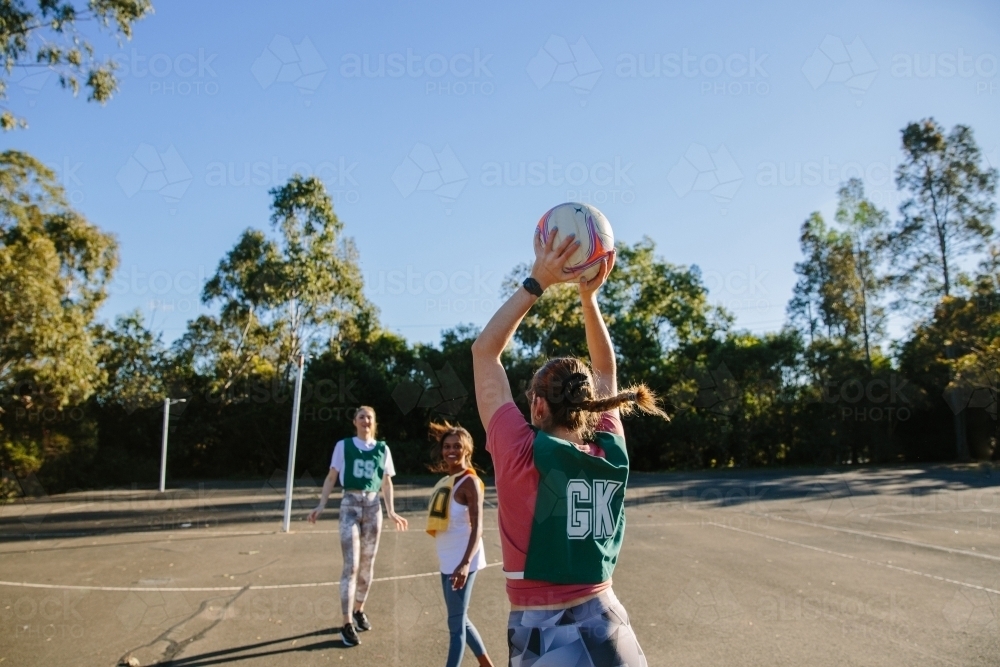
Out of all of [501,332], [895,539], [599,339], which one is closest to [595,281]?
[599,339]

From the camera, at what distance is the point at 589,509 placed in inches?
88.1

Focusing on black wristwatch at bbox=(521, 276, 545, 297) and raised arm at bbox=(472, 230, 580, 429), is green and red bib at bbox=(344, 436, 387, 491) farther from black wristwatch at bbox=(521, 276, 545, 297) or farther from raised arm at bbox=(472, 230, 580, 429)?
black wristwatch at bbox=(521, 276, 545, 297)

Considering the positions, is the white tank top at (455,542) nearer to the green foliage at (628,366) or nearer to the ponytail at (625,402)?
the ponytail at (625,402)

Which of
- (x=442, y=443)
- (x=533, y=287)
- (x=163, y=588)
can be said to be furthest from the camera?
(x=163, y=588)

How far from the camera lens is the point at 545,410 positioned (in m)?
2.35

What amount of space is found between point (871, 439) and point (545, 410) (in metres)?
37.1

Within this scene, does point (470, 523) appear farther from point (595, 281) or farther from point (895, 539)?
point (895, 539)

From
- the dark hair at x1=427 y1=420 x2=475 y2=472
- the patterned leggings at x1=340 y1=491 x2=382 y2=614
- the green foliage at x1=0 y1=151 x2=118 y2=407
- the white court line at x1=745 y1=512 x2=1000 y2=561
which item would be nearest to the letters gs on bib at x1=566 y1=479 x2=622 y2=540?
the dark hair at x1=427 y1=420 x2=475 y2=472

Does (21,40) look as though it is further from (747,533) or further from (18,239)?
(747,533)

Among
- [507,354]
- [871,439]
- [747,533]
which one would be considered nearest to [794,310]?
[871,439]

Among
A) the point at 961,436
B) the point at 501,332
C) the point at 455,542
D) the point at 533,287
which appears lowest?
the point at 455,542

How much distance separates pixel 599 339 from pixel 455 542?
9.60 ft

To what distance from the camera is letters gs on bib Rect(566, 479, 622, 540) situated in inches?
86.5

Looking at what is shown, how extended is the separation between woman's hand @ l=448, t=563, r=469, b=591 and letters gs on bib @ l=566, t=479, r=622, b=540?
2.84 metres
